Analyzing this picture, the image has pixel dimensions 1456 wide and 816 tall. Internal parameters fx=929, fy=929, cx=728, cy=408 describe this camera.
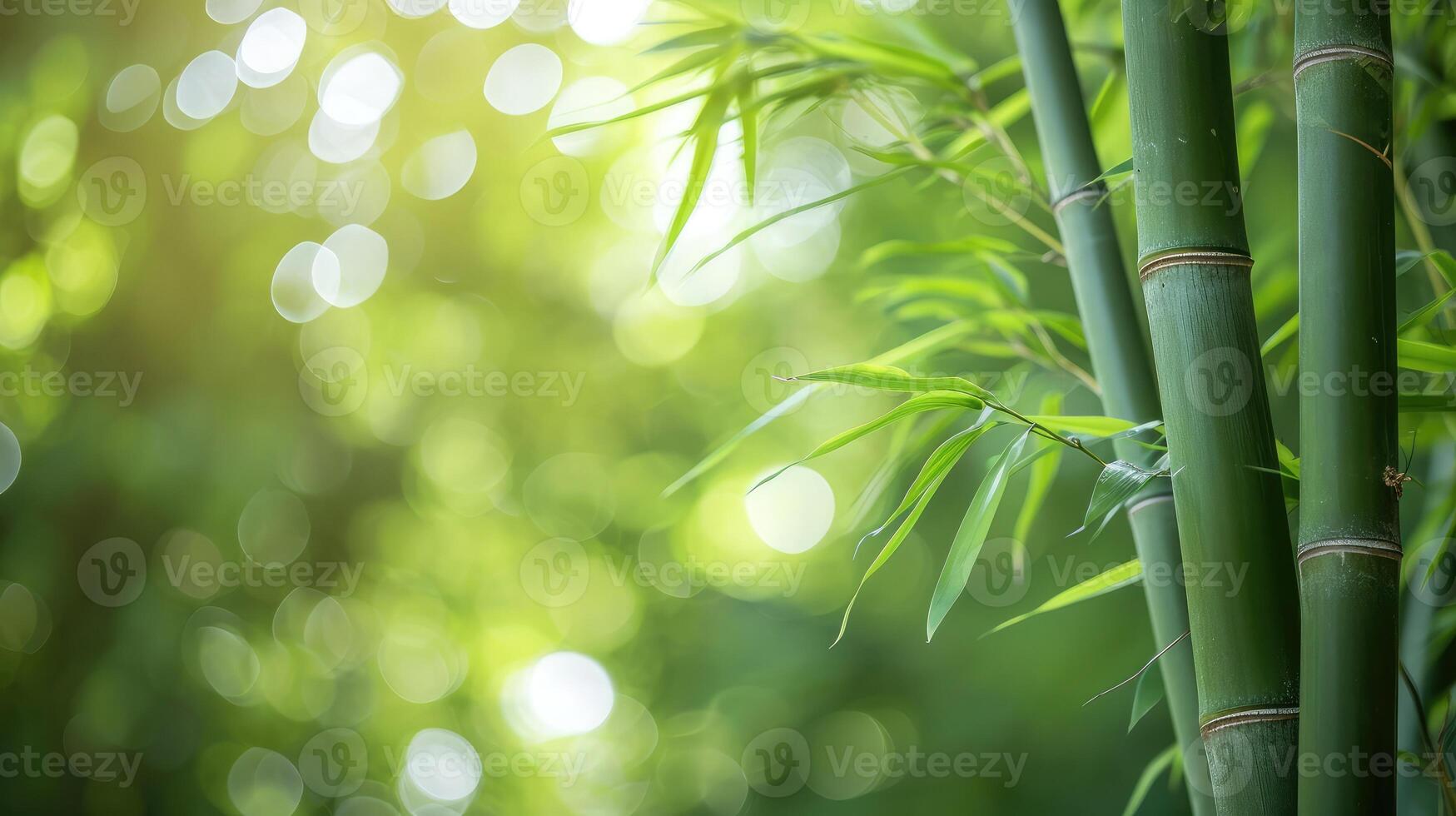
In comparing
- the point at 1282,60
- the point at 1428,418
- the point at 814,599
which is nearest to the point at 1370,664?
the point at 1428,418

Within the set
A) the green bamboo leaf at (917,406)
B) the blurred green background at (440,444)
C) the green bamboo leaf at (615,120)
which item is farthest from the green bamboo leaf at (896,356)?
the blurred green background at (440,444)

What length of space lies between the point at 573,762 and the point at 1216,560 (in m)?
1.42

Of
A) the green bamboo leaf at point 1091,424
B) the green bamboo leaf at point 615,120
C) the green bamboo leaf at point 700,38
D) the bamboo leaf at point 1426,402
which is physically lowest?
the green bamboo leaf at point 1091,424

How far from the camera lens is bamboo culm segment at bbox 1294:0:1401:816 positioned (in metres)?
0.36

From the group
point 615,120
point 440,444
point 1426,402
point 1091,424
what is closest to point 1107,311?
point 1091,424

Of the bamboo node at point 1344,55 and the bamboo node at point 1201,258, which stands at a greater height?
the bamboo node at point 1344,55

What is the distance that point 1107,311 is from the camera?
53 cm

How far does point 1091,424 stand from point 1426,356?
0.56 ft

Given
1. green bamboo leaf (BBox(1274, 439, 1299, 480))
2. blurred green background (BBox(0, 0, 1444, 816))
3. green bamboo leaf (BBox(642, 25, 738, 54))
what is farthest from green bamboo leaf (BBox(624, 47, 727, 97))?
blurred green background (BBox(0, 0, 1444, 816))

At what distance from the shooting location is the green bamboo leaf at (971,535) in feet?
1.52

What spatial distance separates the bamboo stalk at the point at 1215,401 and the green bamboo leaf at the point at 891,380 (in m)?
0.09

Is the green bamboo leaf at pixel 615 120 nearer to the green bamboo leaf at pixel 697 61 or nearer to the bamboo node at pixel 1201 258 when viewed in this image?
the green bamboo leaf at pixel 697 61

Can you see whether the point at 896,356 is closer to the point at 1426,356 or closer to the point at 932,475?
the point at 932,475

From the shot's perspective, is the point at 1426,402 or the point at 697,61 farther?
the point at 697,61
